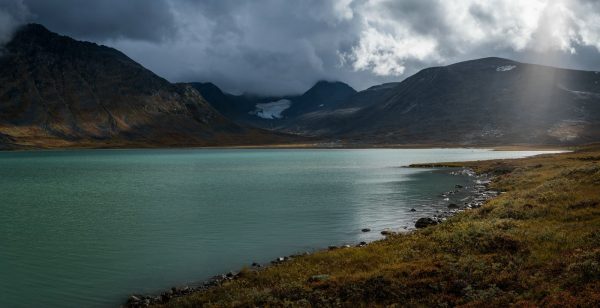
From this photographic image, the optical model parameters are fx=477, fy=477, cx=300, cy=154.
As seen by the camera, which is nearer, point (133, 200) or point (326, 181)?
point (133, 200)

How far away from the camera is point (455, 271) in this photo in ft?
74.2

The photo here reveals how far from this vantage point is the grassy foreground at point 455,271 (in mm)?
19250

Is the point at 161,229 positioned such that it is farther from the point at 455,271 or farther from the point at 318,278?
the point at 455,271

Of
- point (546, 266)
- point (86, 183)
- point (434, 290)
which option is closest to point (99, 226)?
point (434, 290)

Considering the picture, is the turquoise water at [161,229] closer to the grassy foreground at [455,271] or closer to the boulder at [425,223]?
the boulder at [425,223]

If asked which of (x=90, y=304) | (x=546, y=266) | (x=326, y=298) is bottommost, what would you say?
(x=90, y=304)

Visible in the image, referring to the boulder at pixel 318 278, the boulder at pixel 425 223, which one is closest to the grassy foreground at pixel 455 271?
the boulder at pixel 318 278

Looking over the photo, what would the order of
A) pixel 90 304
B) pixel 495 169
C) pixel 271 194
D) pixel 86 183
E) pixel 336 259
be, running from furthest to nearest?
pixel 495 169
pixel 86 183
pixel 271 194
pixel 336 259
pixel 90 304

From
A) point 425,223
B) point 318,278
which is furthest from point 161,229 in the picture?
point 318,278

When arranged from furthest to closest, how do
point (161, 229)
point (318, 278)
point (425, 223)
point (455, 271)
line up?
point (161, 229)
point (425, 223)
point (318, 278)
point (455, 271)

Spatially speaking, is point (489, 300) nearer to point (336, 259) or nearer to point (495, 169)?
point (336, 259)

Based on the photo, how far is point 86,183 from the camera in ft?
310

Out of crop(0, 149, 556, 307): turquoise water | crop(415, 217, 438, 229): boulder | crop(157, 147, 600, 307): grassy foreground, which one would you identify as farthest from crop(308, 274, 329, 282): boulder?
crop(415, 217, 438, 229): boulder

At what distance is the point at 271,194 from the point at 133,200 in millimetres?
20219
